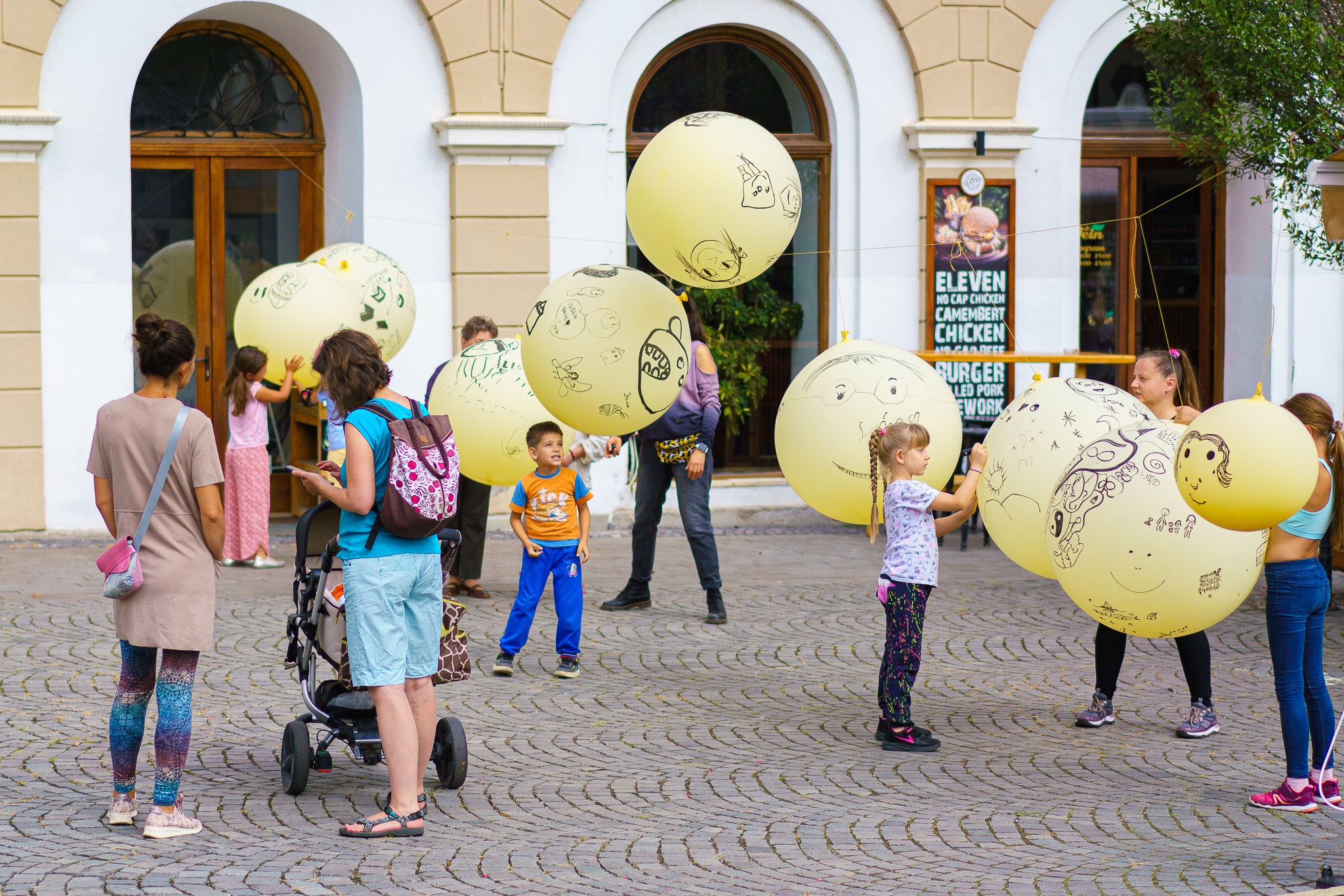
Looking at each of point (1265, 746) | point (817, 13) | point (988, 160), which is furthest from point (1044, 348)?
point (1265, 746)

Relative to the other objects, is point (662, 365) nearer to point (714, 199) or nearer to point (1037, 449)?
point (714, 199)

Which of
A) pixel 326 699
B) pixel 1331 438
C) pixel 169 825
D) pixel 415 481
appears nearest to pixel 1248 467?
pixel 1331 438

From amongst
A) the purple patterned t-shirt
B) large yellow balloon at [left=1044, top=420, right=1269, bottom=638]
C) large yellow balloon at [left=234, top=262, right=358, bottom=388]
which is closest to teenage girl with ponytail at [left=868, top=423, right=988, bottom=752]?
the purple patterned t-shirt

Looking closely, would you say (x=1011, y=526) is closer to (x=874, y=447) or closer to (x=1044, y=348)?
(x=874, y=447)

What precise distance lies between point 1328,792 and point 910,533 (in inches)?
70.7

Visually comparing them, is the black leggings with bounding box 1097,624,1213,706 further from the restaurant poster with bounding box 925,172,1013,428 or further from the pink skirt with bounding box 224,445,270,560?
the restaurant poster with bounding box 925,172,1013,428

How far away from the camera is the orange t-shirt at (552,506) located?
7.38 metres

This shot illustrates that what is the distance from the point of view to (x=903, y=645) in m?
6.07

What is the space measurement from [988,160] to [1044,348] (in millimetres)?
1737

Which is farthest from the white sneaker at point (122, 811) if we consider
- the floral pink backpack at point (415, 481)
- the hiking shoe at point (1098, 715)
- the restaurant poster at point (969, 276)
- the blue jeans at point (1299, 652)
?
the restaurant poster at point (969, 276)

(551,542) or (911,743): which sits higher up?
(551,542)

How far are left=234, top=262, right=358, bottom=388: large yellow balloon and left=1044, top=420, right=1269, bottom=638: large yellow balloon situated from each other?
4.84 metres

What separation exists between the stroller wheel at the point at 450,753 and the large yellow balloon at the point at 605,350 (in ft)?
4.39

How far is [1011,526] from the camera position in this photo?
5.82 metres
